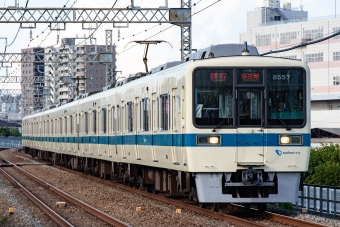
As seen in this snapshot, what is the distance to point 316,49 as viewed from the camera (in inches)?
2795

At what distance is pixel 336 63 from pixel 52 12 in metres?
47.4

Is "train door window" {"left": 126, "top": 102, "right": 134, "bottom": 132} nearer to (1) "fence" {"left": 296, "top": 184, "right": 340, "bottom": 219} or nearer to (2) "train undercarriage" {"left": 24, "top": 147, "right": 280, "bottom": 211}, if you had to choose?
(2) "train undercarriage" {"left": 24, "top": 147, "right": 280, "bottom": 211}

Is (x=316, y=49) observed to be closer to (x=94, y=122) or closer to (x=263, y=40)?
(x=263, y=40)

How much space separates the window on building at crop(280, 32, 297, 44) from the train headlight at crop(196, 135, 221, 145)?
6460 cm

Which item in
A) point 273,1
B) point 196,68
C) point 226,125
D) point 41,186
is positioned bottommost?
point 41,186

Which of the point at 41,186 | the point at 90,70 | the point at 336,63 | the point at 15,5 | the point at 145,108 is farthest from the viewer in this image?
the point at 90,70

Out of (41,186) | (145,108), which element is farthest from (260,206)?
(41,186)

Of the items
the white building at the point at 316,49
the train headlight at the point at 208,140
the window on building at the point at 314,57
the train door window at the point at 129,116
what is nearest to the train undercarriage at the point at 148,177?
the train headlight at the point at 208,140

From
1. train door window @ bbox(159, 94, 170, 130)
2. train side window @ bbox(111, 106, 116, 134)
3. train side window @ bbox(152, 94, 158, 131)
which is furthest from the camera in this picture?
train side window @ bbox(111, 106, 116, 134)

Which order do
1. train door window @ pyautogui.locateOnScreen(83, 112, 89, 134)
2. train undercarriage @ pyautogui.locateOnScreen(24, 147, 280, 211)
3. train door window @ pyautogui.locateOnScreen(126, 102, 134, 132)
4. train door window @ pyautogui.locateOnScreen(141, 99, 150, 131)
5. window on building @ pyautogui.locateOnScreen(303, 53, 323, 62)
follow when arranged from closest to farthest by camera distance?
1. train undercarriage @ pyautogui.locateOnScreen(24, 147, 280, 211)
2. train door window @ pyautogui.locateOnScreen(141, 99, 150, 131)
3. train door window @ pyautogui.locateOnScreen(126, 102, 134, 132)
4. train door window @ pyautogui.locateOnScreen(83, 112, 89, 134)
5. window on building @ pyautogui.locateOnScreen(303, 53, 323, 62)

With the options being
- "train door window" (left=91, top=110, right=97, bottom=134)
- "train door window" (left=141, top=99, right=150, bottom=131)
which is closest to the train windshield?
"train door window" (left=141, top=99, right=150, bottom=131)

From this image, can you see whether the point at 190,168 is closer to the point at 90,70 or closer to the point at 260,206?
the point at 260,206

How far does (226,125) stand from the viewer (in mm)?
12328

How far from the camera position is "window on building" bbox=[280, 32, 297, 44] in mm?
75625
